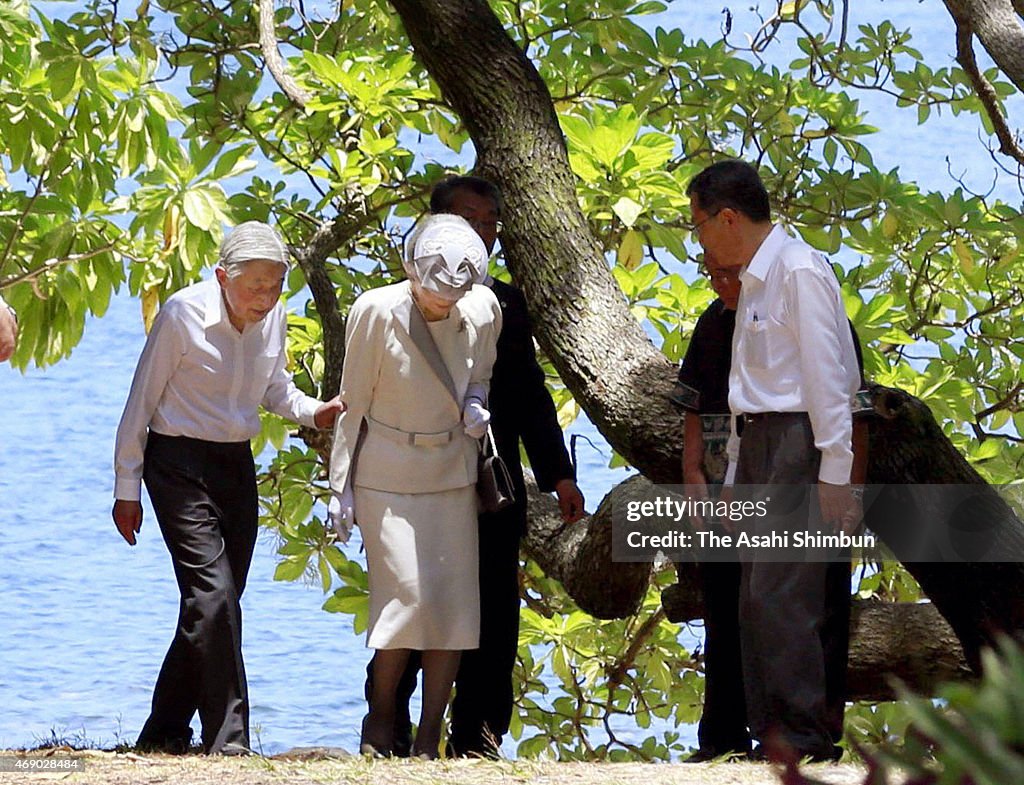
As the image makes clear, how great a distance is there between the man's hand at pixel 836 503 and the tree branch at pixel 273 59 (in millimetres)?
3738

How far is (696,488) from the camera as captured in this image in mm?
4641

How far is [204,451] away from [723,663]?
1.61 m

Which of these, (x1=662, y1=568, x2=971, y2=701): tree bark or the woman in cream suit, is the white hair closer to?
the woman in cream suit

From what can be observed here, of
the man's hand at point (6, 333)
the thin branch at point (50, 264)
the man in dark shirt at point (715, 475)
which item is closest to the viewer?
the man's hand at point (6, 333)

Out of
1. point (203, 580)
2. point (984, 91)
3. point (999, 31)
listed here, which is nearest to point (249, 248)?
point (203, 580)

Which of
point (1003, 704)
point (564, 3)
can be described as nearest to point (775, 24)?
point (564, 3)

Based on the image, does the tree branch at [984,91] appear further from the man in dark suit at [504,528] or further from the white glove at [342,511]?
the white glove at [342,511]

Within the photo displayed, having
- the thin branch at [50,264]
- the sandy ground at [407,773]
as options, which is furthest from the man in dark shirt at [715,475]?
the thin branch at [50,264]

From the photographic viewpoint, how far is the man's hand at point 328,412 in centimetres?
469

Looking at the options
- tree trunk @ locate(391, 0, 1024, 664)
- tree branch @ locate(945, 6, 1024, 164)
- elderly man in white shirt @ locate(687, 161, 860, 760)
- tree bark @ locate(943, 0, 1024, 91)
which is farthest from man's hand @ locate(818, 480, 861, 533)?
tree branch @ locate(945, 6, 1024, 164)

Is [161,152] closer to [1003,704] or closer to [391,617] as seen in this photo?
[391,617]

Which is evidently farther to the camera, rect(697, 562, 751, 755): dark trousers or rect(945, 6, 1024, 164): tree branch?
rect(945, 6, 1024, 164): tree branch

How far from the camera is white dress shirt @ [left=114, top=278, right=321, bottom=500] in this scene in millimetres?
4781

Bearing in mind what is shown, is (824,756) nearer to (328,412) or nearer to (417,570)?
(417,570)
